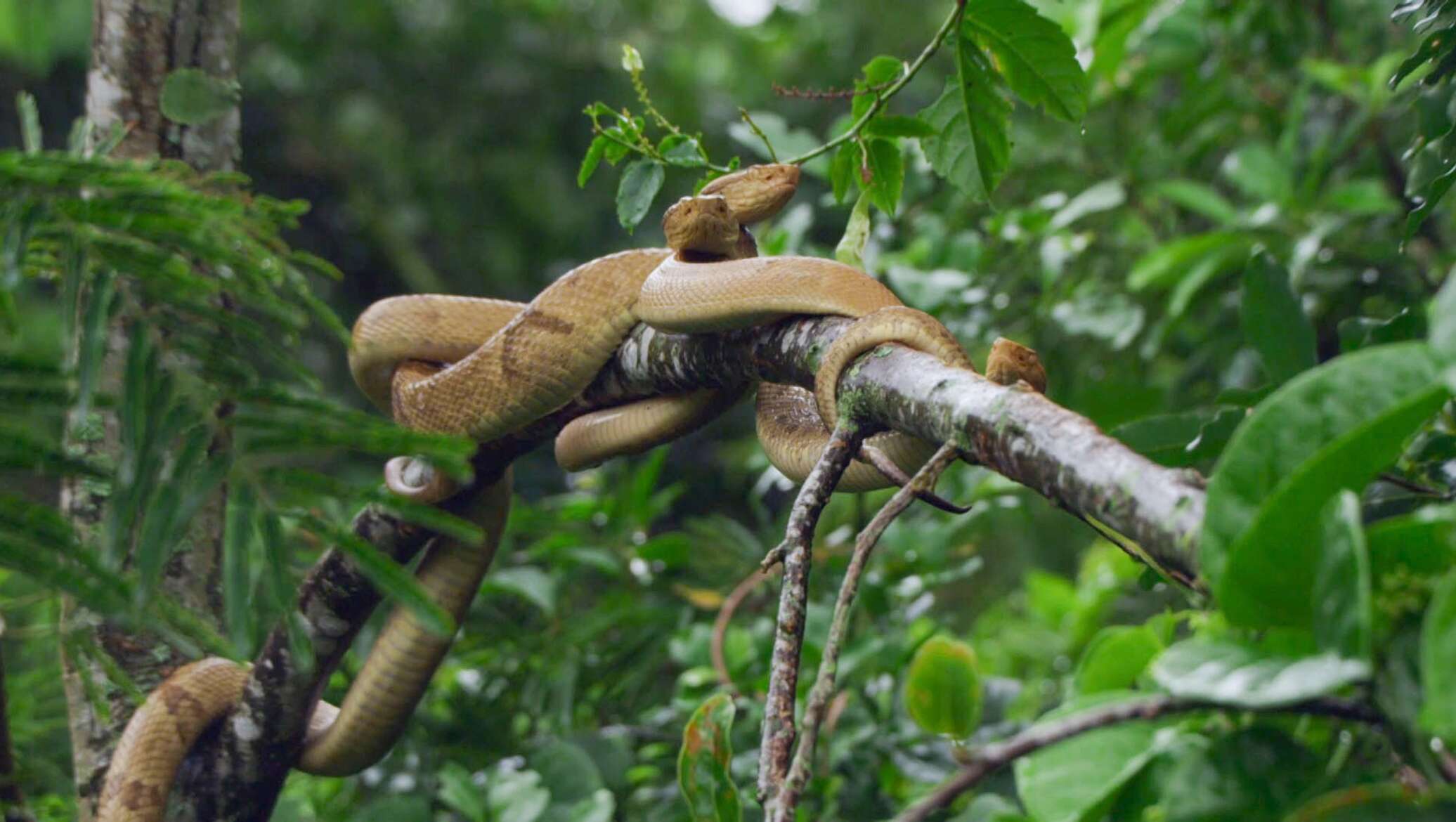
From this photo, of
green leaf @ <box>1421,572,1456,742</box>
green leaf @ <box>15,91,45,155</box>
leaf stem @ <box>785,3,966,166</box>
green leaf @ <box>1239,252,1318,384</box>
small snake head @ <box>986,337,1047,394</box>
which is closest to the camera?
green leaf @ <box>1421,572,1456,742</box>

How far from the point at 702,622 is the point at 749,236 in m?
1.33

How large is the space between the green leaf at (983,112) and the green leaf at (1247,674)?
1004 millimetres

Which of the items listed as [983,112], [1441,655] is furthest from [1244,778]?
[983,112]

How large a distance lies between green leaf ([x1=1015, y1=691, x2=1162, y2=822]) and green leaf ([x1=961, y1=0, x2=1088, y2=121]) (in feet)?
3.18

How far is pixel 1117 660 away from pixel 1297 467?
64 centimetres

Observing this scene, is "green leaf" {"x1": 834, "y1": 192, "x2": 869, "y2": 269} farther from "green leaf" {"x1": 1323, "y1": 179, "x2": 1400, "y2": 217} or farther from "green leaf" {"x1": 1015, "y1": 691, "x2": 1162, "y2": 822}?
"green leaf" {"x1": 1323, "y1": 179, "x2": 1400, "y2": 217}

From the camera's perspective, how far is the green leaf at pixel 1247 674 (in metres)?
0.64

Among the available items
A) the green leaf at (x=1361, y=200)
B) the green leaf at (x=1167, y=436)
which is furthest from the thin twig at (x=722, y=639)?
the green leaf at (x=1361, y=200)

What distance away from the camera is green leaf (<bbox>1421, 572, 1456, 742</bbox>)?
0.57 metres

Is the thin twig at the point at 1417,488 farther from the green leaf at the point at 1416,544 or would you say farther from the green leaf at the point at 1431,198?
the green leaf at the point at 1416,544

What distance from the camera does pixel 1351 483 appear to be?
2.35 ft

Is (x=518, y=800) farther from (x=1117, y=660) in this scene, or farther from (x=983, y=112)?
(x=983, y=112)

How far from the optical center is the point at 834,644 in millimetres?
853

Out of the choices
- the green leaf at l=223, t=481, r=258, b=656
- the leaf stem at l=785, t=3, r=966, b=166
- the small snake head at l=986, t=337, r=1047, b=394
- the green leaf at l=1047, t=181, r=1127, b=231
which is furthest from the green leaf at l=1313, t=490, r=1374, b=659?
the green leaf at l=1047, t=181, r=1127, b=231
